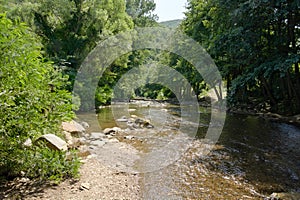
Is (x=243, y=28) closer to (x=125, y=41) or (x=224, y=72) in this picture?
(x=224, y=72)

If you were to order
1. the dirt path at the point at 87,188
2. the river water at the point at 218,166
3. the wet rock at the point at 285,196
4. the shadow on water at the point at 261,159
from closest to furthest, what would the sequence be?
1. the dirt path at the point at 87,188
2. the wet rock at the point at 285,196
3. the river water at the point at 218,166
4. the shadow on water at the point at 261,159

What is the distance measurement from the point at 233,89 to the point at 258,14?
3759 mm

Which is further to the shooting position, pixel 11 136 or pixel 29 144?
pixel 29 144

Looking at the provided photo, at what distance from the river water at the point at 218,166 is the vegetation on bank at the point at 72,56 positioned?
187 cm

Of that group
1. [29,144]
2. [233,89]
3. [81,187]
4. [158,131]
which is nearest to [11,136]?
[29,144]

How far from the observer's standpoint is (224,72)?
17.4m

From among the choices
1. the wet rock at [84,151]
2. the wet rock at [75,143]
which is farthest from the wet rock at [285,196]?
the wet rock at [75,143]

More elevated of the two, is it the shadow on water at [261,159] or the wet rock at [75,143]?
the wet rock at [75,143]

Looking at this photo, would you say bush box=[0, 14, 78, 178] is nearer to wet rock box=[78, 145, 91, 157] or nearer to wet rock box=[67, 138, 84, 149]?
wet rock box=[78, 145, 91, 157]

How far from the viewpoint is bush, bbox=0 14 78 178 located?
2979mm

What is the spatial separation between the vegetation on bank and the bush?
1 cm

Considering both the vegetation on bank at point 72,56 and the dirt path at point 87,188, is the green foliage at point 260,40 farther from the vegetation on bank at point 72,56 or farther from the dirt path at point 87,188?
the dirt path at point 87,188

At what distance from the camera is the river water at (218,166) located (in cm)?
411

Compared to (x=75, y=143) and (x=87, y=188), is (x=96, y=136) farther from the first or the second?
(x=87, y=188)
